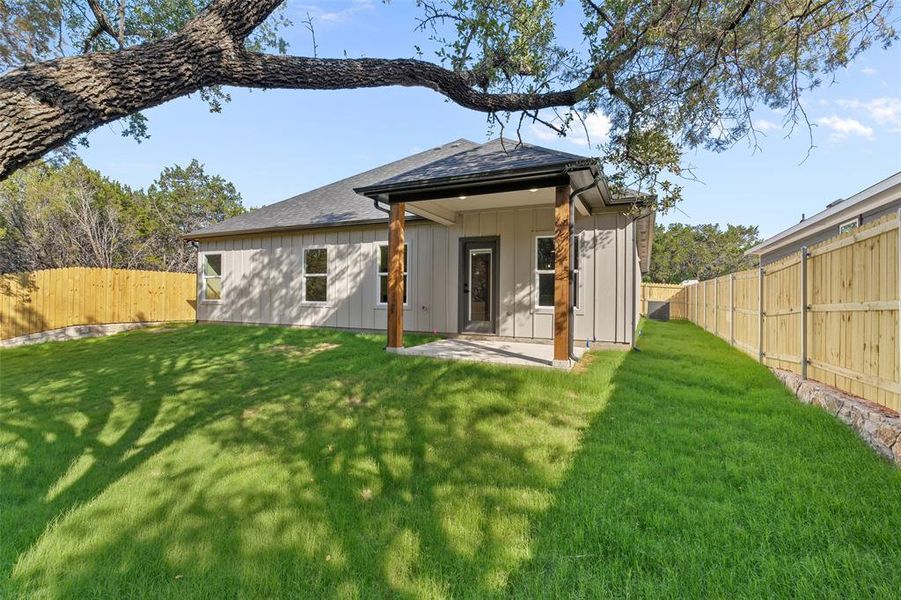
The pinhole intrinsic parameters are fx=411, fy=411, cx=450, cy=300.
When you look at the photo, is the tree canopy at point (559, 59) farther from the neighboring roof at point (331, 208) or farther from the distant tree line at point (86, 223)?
the distant tree line at point (86, 223)

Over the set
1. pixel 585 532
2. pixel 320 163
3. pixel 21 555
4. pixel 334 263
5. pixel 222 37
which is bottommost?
pixel 21 555

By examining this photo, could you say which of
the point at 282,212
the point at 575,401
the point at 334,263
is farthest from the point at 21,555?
the point at 282,212

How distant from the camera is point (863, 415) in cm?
328

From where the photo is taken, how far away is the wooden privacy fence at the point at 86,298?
34.7 feet

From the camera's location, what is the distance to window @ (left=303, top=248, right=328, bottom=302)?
36.3 ft

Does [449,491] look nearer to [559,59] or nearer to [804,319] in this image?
[804,319]

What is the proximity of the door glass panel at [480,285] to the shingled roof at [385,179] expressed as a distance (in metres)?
2.18

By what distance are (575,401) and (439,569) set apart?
2927mm

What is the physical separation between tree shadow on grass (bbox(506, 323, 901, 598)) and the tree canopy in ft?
10.9

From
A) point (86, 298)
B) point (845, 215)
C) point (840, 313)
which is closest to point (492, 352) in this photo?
point (840, 313)

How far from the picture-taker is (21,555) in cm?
251

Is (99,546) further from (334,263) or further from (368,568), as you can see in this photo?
(334,263)

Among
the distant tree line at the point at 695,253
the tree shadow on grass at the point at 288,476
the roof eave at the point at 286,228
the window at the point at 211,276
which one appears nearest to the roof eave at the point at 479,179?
the roof eave at the point at 286,228

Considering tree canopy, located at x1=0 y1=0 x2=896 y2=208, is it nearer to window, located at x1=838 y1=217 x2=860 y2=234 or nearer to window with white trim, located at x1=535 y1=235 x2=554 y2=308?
window with white trim, located at x1=535 y1=235 x2=554 y2=308
